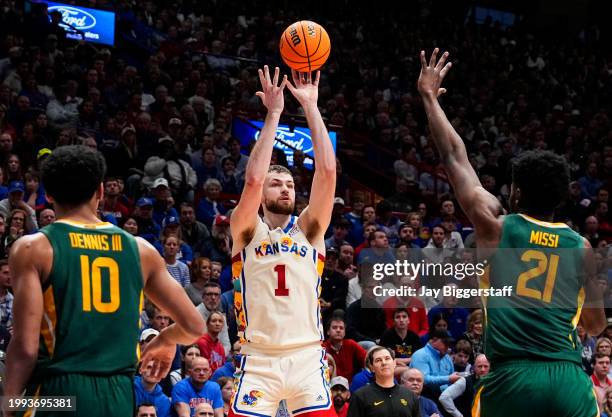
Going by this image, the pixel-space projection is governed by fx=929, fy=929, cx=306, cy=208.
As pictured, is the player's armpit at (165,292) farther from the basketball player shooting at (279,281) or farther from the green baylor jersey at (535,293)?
the basketball player shooting at (279,281)

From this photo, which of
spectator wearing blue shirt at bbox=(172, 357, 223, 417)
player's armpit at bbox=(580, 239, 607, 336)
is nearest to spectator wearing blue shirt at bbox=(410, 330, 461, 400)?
spectator wearing blue shirt at bbox=(172, 357, 223, 417)

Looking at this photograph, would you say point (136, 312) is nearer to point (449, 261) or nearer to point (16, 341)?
point (16, 341)

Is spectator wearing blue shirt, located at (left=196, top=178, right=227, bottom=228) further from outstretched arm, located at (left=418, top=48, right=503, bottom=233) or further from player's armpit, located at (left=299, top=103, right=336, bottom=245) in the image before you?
outstretched arm, located at (left=418, top=48, right=503, bottom=233)

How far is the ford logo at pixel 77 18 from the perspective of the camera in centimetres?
1805

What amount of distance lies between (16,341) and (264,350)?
2390 mm

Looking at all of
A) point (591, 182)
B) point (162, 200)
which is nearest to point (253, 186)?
point (162, 200)

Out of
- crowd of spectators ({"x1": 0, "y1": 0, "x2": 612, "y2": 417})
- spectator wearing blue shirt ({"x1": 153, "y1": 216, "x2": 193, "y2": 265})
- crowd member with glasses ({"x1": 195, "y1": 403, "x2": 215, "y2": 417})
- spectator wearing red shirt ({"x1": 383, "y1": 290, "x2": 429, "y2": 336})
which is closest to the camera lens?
crowd member with glasses ({"x1": 195, "y1": 403, "x2": 215, "y2": 417})

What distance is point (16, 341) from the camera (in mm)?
3660

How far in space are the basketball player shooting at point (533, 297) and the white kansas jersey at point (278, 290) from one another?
1.56m

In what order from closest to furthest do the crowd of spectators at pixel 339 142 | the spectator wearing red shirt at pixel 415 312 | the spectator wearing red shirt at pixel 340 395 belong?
the spectator wearing red shirt at pixel 340 395 < the crowd of spectators at pixel 339 142 < the spectator wearing red shirt at pixel 415 312

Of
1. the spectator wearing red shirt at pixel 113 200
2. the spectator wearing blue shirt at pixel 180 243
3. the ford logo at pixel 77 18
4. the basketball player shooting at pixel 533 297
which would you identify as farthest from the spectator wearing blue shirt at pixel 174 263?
the ford logo at pixel 77 18

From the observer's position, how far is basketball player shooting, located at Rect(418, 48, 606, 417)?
→ 14.3 ft

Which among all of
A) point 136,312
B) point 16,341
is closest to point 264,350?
point 136,312

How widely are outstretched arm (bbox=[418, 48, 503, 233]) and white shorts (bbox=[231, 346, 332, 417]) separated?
1.62 m
